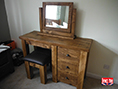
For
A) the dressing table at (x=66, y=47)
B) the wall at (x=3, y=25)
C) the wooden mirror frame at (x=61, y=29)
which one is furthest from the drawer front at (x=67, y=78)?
the wall at (x=3, y=25)

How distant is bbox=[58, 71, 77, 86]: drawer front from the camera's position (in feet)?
5.78

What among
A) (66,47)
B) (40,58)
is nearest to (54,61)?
(40,58)

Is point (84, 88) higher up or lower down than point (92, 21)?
lower down

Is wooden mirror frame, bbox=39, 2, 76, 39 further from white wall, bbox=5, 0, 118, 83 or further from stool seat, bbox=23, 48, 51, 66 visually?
stool seat, bbox=23, 48, 51, 66

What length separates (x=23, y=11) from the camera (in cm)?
221

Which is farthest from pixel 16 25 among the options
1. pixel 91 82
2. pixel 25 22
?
pixel 91 82

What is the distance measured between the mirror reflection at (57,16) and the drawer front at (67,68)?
0.66 m

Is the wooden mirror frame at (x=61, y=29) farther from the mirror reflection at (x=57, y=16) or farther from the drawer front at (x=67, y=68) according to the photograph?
the drawer front at (x=67, y=68)

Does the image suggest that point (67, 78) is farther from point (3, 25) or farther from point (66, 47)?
point (3, 25)

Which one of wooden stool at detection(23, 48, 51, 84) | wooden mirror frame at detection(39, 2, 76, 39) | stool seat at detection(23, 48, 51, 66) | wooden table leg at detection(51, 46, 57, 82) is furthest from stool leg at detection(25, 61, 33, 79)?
wooden mirror frame at detection(39, 2, 76, 39)

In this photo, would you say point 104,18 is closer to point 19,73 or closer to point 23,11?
point 23,11

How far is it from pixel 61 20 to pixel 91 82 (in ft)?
4.36

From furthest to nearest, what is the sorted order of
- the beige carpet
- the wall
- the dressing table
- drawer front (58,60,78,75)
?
the wall → the beige carpet → drawer front (58,60,78,75) → the dressing table

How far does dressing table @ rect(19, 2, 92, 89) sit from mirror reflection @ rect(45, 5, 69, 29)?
0.04m
